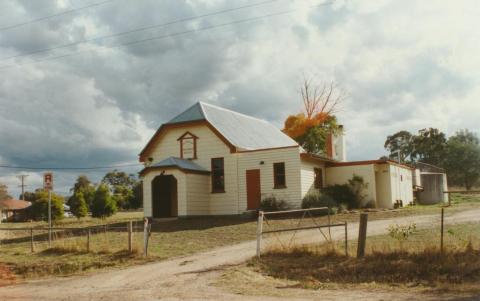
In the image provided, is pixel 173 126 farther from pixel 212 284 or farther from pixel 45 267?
pixel 212 284

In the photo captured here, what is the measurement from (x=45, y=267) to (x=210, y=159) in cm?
1671

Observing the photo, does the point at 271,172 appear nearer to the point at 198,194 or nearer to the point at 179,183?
the point at 198,194

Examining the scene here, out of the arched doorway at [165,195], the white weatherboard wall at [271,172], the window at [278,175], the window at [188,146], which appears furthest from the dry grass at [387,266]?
the window at [188,146]

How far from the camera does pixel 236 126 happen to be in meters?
35.4

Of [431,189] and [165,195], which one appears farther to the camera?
[431,189]

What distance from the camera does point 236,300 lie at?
9.78 metres

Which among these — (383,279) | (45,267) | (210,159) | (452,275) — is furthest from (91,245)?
(210,159)

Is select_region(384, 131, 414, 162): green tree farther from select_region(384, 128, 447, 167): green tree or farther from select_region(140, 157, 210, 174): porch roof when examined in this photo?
select_region(140, 157, 210, 174): porch roof

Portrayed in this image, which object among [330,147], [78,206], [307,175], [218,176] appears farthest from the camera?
[330,147]

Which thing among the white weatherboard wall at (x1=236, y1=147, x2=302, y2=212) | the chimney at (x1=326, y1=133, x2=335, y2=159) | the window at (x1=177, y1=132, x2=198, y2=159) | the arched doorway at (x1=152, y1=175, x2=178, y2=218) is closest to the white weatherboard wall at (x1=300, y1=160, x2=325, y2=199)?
the white weatherboard wall at (x1=236, y1=147, x2=302, y2=212)

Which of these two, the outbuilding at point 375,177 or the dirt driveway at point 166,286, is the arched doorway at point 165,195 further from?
the dirt driveway at point 166,286

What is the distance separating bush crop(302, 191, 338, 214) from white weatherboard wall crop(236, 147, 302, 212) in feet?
1.35

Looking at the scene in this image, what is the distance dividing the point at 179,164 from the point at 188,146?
9.49 ft

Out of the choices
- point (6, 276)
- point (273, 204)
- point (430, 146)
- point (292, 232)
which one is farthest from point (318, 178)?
point (430, 146)
